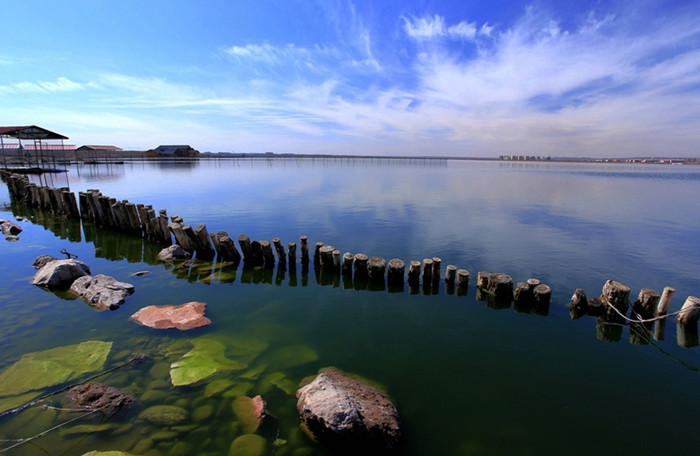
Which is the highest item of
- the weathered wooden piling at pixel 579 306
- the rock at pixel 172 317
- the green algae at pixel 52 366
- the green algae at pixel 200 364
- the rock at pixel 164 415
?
the weathered wooden piling at pixel 579 306

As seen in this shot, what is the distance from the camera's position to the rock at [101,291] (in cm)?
852

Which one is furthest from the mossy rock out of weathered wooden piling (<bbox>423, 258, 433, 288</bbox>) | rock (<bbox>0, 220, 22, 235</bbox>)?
rock (<bbox>0, 220, 22, 235</bbox>)

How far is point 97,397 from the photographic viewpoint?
17.4 feet

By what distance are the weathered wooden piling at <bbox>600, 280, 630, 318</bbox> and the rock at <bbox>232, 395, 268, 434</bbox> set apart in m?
8.44

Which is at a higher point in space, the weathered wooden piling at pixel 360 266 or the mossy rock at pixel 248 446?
the weathered wooden piling at pixel 360 266

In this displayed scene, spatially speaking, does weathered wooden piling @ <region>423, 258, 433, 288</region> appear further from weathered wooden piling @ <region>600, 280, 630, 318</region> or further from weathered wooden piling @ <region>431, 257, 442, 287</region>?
weathered wooden piling @ <region>600, 280, 630, 318</region>

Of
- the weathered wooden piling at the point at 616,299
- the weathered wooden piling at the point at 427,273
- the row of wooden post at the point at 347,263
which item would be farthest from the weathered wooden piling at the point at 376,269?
the weathered wooden piling at the point at 616,299

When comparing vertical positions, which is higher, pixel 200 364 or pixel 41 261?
pixel 41 261

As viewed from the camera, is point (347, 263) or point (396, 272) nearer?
point (396, 272)

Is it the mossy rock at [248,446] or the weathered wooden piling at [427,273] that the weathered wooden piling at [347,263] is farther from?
the mossy rock at [248,446]

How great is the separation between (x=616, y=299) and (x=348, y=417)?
772 centimetres

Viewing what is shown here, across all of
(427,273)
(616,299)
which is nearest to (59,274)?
(427,273)

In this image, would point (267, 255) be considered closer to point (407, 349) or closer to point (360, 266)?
point (360, 266)

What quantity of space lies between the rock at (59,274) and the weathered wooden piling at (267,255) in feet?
A: 17.2
